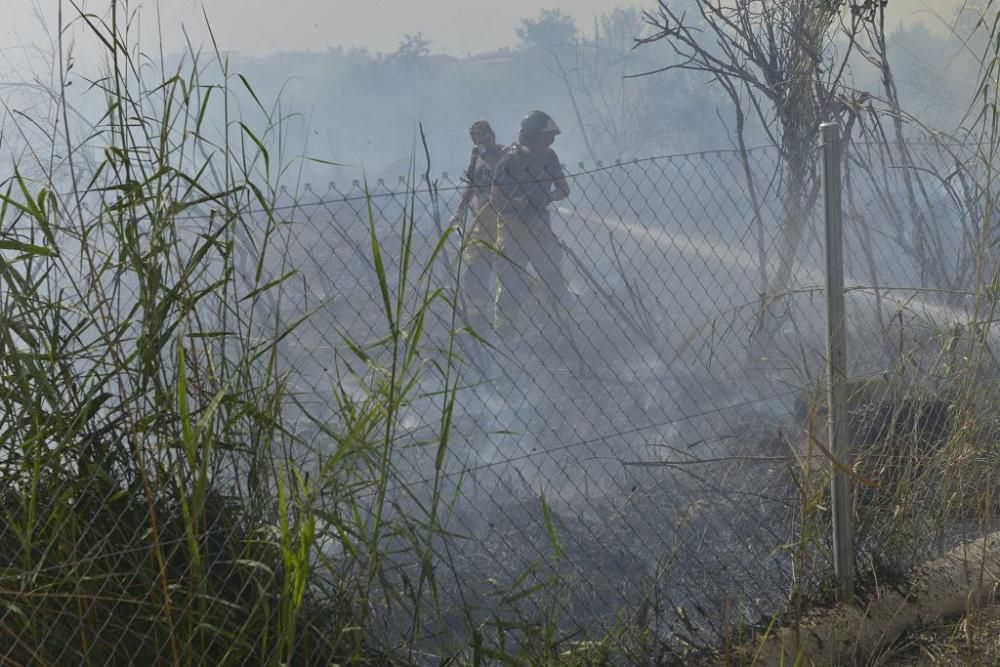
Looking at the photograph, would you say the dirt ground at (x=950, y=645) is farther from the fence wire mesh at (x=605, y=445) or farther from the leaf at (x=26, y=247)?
the leaf at (x=26, y=247)

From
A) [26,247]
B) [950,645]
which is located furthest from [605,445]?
[26,247]

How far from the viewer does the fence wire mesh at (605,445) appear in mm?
1699

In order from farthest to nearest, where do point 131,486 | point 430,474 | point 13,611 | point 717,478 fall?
point 430,474
point 717,478
point 131,486
point 13,611

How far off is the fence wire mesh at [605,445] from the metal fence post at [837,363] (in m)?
0.07

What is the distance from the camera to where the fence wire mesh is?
5.57 ft

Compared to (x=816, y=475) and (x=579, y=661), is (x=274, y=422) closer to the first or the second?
(x=579, y=661)

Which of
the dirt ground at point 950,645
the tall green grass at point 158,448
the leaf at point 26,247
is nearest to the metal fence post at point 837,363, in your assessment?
the dirt ground at point 950,645

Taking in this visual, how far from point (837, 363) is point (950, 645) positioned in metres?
0.69

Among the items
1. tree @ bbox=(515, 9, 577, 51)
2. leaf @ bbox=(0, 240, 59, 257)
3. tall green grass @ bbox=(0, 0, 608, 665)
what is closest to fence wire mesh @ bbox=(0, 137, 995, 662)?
tall green grass @ bbox=(0, 0, 608, 665)

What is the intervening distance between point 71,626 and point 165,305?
0.52 meters

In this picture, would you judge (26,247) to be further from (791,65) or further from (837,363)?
A: (791,65)

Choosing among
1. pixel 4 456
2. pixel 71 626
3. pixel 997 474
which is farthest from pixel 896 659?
pixel 4 456

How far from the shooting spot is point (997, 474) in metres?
2.80

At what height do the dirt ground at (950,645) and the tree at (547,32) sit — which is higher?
the tree at (547,32)
